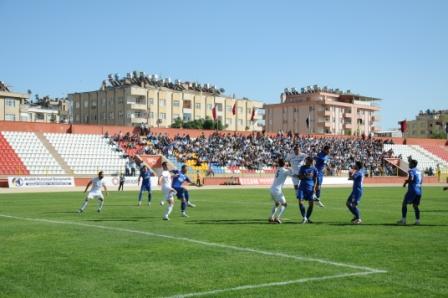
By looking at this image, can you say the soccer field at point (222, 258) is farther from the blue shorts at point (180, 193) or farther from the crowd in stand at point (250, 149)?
the crowd in stand at point (250, 149)

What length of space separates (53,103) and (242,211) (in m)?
129

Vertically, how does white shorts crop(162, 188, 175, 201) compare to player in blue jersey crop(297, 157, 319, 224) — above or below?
below

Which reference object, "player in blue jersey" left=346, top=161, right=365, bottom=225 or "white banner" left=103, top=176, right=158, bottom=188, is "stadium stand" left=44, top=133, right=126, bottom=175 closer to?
"white banner" left=103, top=176, right=158, bottom=188

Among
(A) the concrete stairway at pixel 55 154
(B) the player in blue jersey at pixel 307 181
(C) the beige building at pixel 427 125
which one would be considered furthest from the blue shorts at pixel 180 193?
(C) the beige building at pixel 427 125

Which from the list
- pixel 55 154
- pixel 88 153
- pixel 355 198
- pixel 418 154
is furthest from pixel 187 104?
pixel 355 198

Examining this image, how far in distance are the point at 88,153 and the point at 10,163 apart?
851cm

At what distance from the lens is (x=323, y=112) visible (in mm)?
124312

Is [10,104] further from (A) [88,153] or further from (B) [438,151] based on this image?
(B) [438,151]

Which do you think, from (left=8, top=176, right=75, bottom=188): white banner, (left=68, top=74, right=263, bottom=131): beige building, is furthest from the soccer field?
(left=68, top=74, right=263, bottom=131): beige building

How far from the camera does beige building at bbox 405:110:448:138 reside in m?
166

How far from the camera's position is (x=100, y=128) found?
63875 mm

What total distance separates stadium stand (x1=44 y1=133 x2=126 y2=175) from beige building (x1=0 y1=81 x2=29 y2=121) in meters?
37.6

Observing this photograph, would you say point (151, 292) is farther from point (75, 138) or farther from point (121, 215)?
point (75, 138)

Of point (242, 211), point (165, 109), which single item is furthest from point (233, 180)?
point (165, 109)
